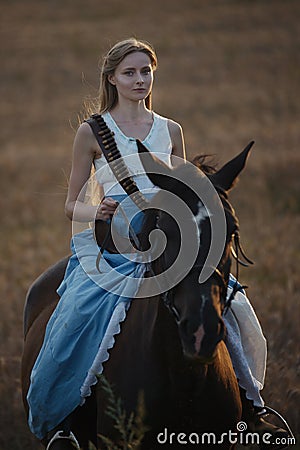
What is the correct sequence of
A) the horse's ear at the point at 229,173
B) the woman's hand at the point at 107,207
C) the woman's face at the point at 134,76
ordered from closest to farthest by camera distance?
the horse's ear at the point at 229,173 < the woman's hand at the point at 107,207 < the woman's face at the point at 134,76

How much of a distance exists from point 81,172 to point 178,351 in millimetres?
1464

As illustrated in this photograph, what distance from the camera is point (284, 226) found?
13453 mm

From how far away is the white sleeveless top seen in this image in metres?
4.88

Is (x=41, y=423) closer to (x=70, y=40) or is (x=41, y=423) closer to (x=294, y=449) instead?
(x=294, y=449)

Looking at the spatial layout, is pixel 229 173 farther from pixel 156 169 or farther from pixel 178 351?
pixel 178 351

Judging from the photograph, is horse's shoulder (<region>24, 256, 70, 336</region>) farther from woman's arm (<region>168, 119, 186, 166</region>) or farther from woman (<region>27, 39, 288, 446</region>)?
woman's arm (<region>168, 119, 186, 166</region>)

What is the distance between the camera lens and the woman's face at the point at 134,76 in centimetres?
501

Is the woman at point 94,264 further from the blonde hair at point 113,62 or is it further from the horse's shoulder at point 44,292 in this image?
the horse's shoulder at point 44,292

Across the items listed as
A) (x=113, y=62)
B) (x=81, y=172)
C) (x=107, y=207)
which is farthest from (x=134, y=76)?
(x=107, y=207)

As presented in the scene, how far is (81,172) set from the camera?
5.09 meters

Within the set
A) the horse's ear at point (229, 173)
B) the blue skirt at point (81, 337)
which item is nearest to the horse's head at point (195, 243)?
the horse's ear at point (229, 173)

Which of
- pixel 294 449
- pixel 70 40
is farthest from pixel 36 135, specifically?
pixel 294 449

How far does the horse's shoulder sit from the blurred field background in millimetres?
575

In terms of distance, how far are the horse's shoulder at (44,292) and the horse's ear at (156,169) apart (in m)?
2.06
